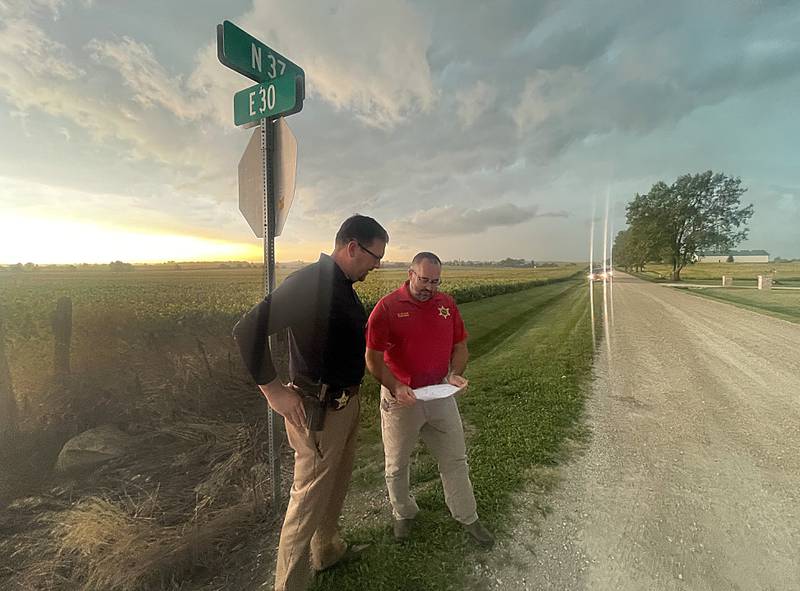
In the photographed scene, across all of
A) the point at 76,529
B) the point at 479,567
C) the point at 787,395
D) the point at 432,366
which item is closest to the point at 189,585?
the point at 76,529

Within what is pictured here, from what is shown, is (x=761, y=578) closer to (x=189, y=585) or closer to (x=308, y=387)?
(x=308, y=387)

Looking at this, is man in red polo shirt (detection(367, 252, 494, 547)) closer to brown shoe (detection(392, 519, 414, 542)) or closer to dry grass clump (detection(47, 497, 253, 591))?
brown shoe (detection(392, 519, 414, 542))

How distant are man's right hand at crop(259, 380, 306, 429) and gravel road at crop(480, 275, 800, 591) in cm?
174

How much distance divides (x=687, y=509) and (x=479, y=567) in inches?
81.1

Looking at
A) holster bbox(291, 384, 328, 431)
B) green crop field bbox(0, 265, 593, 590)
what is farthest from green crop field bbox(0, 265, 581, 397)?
holster bbox(291, 384, 328, 431)

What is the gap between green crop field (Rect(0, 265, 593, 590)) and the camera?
252cm

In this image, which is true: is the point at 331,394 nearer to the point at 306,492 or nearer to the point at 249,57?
the point at 306,492

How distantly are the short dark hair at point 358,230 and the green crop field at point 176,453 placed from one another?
224 cm

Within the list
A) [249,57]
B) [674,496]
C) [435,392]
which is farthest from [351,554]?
[249,57]

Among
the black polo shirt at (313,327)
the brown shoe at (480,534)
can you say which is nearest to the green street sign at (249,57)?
the black polo shirt at (313,327)

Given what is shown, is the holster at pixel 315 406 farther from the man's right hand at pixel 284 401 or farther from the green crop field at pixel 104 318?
the green crop field at pixel 104 318

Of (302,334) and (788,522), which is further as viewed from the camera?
(788,522)

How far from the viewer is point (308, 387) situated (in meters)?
2.03

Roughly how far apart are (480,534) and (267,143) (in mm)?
3322
